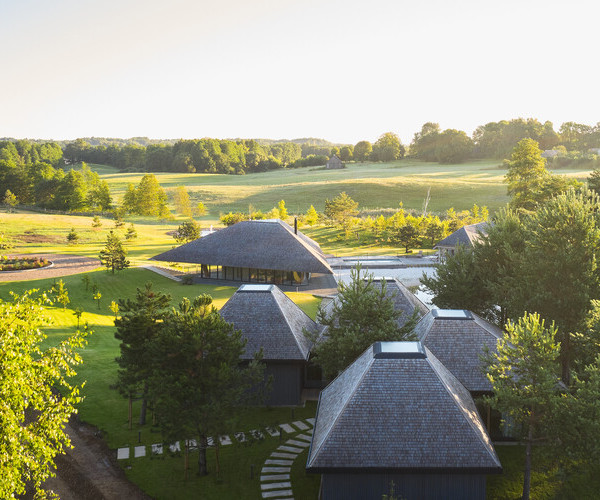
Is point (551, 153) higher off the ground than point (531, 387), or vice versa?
point (551, 153)

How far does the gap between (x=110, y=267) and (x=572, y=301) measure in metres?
38.7

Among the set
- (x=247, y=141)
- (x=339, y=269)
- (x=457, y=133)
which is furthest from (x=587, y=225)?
(x=247, y=141)

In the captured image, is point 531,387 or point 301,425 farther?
point 301,425

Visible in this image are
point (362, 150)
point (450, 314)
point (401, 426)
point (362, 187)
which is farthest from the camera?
point (362, 150)

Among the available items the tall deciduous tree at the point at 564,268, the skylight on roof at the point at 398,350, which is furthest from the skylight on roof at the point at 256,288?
the tall deciduous tree at the point at 564,268

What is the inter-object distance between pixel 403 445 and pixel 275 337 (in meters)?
10.3

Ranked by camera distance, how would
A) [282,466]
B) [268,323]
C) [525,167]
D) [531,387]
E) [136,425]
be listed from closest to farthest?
[531,387] → [282,466] → [136,425] → [268,323] → [525,167]

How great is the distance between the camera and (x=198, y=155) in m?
167

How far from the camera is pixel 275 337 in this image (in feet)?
84.7

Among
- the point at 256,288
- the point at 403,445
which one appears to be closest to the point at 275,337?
the point at 256,288

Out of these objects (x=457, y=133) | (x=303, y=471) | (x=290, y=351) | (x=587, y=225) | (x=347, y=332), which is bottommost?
(x=303, y=471)

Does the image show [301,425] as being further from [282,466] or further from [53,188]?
[53,188]

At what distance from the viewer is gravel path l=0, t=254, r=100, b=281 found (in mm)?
44625

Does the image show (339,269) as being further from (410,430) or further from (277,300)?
(410,430)
